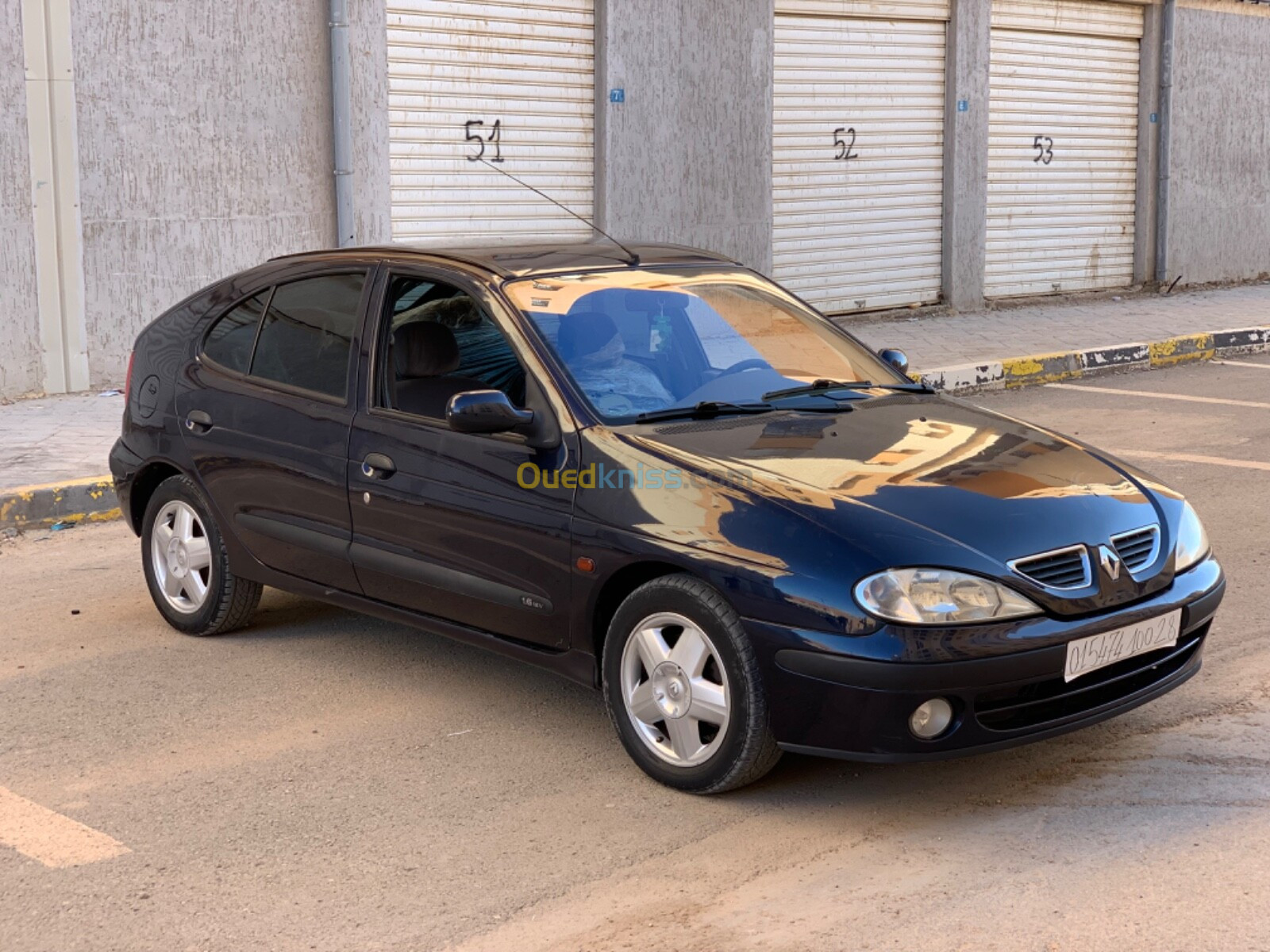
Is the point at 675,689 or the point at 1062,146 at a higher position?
the point at 1062,146

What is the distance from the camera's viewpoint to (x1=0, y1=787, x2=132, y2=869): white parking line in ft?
13.4

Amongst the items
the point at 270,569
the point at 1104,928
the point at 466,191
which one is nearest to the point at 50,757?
the point at 270,569

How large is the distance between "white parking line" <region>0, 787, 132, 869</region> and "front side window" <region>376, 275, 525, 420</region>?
5.38 feet

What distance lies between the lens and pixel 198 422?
588 centimetres

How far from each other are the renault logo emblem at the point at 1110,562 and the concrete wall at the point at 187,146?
8.23 metres

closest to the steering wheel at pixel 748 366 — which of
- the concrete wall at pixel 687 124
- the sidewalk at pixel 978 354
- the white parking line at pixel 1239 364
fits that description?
the sidewalk at pixel 978 354

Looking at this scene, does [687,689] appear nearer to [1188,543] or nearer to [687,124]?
[1188,543]

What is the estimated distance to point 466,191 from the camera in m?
13.0

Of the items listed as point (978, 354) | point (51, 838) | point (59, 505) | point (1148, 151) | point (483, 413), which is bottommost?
point (51, 838)

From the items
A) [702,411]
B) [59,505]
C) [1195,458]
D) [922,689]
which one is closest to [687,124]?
[1195,458]

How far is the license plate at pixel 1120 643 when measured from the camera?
4125 millimetres

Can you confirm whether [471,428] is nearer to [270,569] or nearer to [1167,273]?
[270,569]

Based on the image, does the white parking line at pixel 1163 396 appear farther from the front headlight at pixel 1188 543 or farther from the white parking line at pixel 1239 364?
the front headlight at pixel 1188 543

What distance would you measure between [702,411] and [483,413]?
0.69 metres
